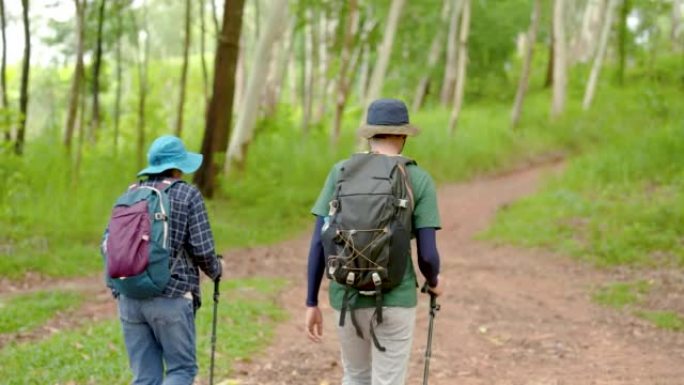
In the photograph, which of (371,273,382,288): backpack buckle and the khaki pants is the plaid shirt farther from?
(371,273,382,288): backpack buckle

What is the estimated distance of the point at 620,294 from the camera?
10719 mm

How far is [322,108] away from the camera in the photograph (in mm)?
29094

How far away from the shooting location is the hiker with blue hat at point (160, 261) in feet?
14.3

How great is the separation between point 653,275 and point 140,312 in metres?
8.83

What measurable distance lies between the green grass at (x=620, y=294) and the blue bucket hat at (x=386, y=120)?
7084 mm

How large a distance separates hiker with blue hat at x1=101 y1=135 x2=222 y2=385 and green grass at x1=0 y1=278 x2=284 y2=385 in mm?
1781

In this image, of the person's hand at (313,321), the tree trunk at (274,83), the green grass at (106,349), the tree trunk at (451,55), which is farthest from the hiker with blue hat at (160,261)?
the tree trunk at (451,55)

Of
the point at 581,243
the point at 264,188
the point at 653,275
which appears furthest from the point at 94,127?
the point at 653,275

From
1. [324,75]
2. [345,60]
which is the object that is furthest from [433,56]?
[345,60]

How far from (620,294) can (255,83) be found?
28.4ft

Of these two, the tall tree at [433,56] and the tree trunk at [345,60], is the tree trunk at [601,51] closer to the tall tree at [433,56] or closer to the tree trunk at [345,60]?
the tall tree at [433,56]

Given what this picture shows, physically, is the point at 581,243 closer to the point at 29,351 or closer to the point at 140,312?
the point at 29,351

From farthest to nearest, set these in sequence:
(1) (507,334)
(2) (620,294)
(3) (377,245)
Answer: (2) (620,294) < (1) (507,334) < (3) (377,245)

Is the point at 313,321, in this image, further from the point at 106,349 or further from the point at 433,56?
the point at 433,56
